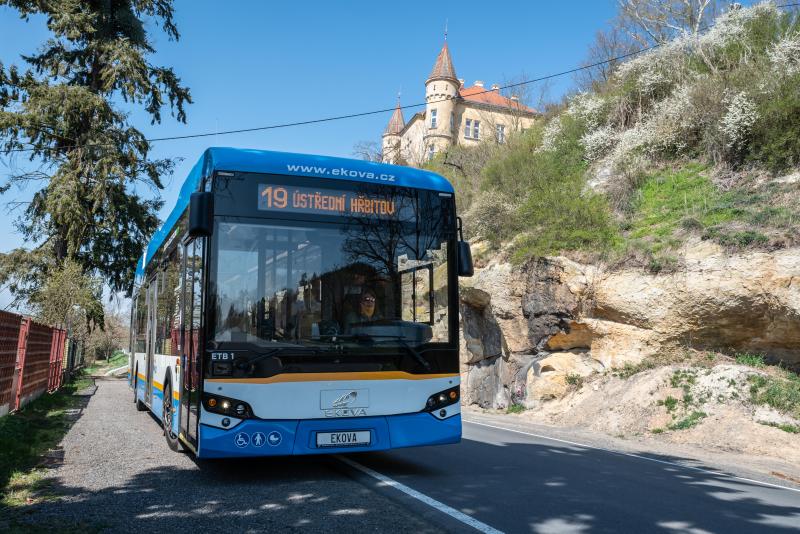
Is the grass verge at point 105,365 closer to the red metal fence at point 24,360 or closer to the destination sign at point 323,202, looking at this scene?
the red metal fence at point 24,360

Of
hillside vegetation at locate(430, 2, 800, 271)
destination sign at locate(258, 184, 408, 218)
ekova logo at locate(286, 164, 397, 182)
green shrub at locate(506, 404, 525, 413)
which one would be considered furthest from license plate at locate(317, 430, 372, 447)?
green shrub at locate(506, 404, 525, 413)

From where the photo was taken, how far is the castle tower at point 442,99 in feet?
213

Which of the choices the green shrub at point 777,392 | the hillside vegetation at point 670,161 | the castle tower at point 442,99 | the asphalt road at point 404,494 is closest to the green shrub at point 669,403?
the green shrub at point 777,392

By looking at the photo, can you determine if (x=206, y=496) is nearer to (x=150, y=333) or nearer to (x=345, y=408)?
(x=345, y=408)

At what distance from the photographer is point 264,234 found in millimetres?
7055

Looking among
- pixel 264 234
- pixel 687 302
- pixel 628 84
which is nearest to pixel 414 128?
pixel 628 84

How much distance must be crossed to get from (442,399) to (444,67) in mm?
62903

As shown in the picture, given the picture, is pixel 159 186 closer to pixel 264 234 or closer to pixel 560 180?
pixel 560 180

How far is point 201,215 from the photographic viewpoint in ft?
21.6

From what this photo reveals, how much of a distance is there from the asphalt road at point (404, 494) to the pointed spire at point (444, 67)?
2387 inches

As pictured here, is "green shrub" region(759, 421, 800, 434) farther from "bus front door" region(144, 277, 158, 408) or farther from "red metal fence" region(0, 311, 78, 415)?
"red metal fence" region(0, 311, 78, 415)

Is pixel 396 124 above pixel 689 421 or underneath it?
above

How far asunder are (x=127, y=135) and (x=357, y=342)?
890 inches

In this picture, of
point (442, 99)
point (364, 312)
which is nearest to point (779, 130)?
point (364, 312)
